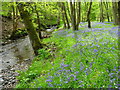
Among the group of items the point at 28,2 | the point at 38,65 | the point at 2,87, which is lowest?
the point at 2,87

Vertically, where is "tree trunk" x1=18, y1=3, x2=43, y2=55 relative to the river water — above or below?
above

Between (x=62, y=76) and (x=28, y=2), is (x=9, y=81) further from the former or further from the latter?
(x=28, y=2)

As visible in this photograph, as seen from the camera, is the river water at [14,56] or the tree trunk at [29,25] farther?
the river water at [14,56]

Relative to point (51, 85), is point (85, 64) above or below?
above

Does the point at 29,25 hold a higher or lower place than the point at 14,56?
higher

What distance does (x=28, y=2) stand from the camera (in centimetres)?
1116

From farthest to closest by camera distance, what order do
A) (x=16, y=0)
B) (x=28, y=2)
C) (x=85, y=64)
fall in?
(x=28, y=2), (x=16, y=0), (x=85, y=64)

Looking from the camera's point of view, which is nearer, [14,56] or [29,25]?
[29,25]

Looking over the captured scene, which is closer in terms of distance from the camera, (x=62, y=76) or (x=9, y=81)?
(x=62, y=76)

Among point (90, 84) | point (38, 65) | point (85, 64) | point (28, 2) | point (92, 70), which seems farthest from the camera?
point (28, 2)

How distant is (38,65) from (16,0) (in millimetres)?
5315

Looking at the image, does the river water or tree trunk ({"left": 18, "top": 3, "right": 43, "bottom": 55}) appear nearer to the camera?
tree trunk ({"left": 18, "top": 3, "right": 43, "bottom": 55})

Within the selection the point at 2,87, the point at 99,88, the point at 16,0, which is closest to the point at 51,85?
the point at 99,88

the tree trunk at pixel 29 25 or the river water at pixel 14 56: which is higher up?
the tree trunk at pixel 29 25
